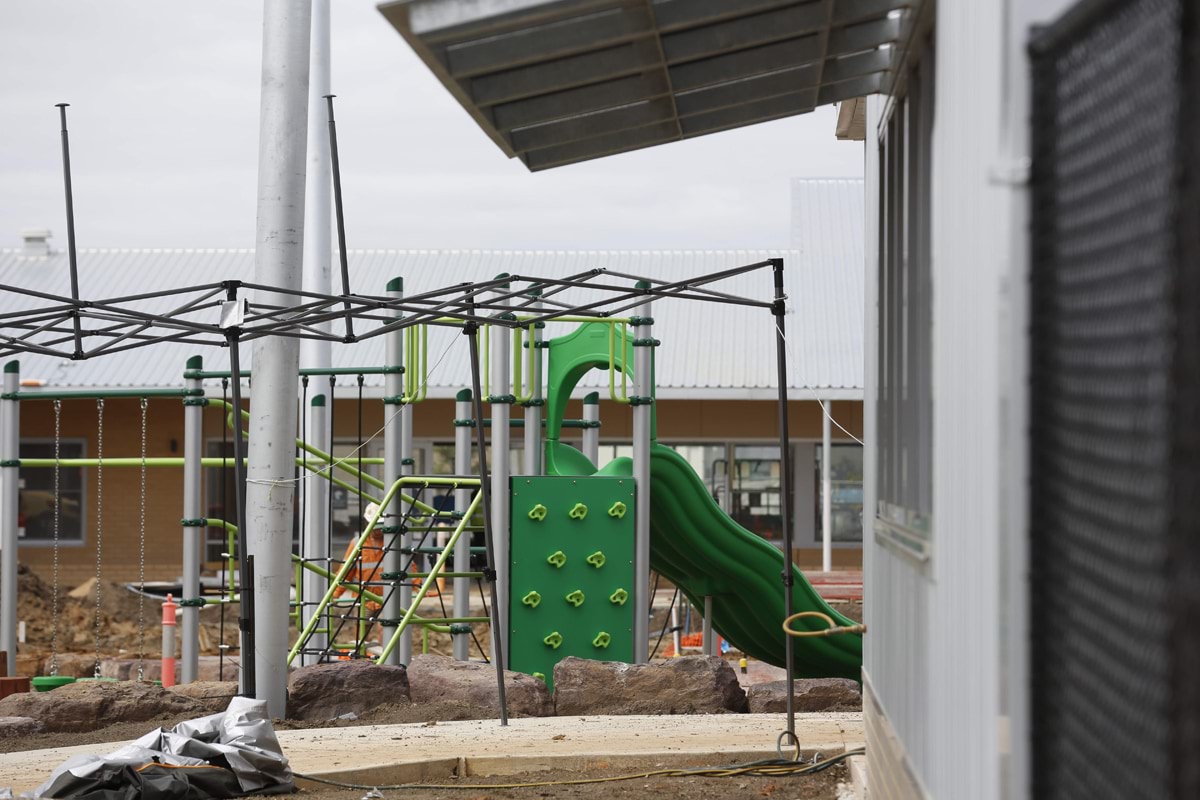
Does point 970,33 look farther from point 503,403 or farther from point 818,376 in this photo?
point 818,376

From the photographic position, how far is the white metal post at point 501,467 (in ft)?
39.6

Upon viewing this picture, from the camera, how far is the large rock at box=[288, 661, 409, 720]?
414 inches

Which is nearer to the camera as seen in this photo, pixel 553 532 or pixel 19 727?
pixel 19 727

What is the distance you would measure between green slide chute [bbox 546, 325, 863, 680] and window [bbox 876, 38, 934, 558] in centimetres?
663

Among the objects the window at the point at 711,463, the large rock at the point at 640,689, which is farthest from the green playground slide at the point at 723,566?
the window at the point at 711,463

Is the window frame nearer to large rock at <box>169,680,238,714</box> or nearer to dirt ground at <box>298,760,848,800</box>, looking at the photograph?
dirt ground at <box>298,760,848,800</box>

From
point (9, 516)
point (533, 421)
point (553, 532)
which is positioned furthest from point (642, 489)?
point (9, 516)

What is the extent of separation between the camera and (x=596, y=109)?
20.3ft

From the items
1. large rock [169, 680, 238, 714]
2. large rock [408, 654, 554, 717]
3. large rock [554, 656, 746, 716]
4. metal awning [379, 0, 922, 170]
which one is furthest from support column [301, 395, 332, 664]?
metal awning [379, 0, 922, 170]

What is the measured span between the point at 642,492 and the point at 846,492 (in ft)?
47.6

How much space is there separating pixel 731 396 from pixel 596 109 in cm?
1768

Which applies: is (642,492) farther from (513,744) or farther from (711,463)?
(711,463)

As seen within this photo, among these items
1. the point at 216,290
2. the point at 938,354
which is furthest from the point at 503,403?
the point at 938,354

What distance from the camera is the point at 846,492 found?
85.6 ft
